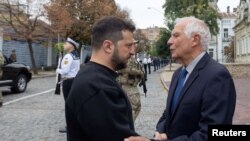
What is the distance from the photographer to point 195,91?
2924mm

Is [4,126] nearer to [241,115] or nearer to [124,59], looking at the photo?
[241,115]

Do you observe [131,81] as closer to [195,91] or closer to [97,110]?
[195,91]

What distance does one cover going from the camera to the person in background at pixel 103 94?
2199 mm

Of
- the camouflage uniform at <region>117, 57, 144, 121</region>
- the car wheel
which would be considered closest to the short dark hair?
the camouflage uniform at <region>117, 57, 144, 121</region>

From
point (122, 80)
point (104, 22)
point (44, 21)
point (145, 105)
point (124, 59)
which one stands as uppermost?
point (44, 21)

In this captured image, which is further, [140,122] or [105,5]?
[105,5]

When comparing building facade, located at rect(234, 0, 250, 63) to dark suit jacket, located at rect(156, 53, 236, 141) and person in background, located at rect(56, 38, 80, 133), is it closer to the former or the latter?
person in background, located at rect(56, 38, 80, 133)

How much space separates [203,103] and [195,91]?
0.13 m

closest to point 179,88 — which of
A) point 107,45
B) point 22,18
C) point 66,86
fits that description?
point 107,45

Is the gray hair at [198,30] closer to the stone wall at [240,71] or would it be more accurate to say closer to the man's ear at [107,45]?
the man's ear at [107,45]

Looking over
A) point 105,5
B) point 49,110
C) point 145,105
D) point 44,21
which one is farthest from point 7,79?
point 105,5

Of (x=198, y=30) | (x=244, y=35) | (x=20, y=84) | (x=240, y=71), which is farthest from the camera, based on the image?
(x=244, y=35)

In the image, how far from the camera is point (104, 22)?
2477mm

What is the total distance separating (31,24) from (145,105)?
65.3ft
